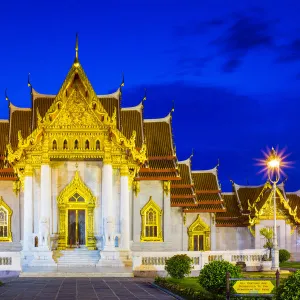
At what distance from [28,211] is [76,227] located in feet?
9.23

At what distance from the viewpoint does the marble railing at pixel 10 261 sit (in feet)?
116

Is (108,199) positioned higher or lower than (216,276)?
higher

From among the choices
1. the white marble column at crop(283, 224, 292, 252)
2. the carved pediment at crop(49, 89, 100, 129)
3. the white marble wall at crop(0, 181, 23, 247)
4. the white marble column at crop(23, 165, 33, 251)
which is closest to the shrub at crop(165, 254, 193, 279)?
the white marble column at crop(23, 165, 33, 251)

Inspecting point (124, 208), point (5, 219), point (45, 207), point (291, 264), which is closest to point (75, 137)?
point (45, 207)

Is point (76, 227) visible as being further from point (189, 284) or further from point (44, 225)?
point (189, 284)

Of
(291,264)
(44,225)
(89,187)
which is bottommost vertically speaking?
(291,264)

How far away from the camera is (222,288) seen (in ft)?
71.0

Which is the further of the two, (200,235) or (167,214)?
(200,235)

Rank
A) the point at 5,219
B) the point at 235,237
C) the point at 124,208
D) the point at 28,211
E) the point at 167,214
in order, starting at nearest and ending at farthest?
the point at 28,211 → the point at 124,208 → the point at 5,219 → the point at 167,214 → the point at 235,237

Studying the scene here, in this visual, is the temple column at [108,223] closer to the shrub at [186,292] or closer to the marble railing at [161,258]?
the marble railing at [161,258]

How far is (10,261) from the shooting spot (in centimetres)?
3538

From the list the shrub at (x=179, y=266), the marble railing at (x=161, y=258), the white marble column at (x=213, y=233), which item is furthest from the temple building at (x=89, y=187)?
the shrub at (x=179, y=266)

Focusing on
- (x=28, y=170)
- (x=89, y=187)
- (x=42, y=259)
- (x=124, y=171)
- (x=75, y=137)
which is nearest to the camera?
(x=42, y=259)

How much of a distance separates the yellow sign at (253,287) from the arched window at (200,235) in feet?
91.4
